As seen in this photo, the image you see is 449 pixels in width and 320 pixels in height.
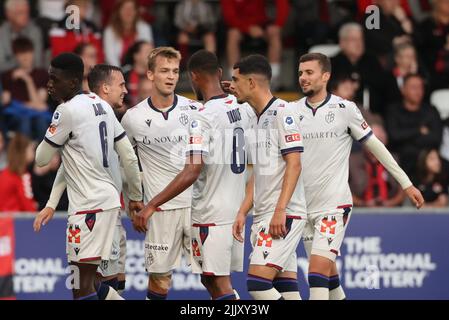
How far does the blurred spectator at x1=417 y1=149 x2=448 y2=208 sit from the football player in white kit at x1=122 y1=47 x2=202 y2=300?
514 cm

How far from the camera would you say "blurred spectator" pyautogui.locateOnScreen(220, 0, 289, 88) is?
17766 mm

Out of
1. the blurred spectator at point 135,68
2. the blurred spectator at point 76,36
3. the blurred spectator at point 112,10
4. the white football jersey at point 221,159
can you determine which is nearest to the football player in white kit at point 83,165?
the white football jersey at point 221,159

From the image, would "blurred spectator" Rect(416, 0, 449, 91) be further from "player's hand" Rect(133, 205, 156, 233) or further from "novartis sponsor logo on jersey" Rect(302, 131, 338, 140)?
"player's hand" Rect(133, 205, 156, 233)

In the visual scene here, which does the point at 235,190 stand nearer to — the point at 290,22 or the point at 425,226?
the point at 425,226

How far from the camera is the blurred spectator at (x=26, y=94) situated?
1633 centimetres

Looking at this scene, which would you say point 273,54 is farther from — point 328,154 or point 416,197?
point 416,197

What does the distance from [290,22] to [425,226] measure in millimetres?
5299

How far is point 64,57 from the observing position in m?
10.5

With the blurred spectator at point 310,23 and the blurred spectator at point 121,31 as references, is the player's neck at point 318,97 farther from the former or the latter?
the blurred spectator at point 310,23

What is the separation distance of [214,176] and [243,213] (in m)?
0.41

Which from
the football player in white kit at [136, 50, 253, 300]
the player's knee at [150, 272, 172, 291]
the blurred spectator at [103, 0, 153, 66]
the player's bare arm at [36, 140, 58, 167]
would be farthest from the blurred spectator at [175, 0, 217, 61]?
the player's bare arm at [36, 140, 58, 167]

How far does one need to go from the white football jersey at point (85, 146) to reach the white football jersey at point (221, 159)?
776 millimetres

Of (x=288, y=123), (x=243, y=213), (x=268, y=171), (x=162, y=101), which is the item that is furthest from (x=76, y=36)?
(x=288, y=123)
